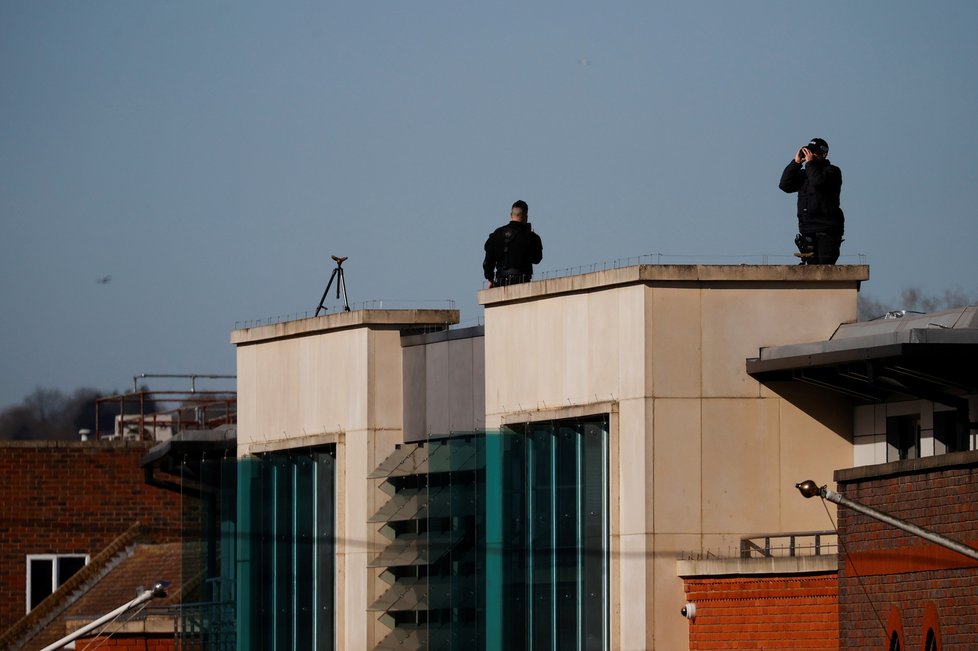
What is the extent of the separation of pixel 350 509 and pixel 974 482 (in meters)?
12.4

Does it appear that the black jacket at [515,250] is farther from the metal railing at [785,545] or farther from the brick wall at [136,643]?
the brick wall at [136,643]

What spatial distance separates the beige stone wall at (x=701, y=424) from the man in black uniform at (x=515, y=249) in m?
2.46

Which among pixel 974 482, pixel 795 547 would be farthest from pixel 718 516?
Result: pixel 974 482

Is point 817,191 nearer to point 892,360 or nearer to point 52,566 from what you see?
point 892,360

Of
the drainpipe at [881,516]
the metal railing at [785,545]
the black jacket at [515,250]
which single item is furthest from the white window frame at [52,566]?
the drainpipe at [881,516]

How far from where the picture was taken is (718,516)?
2395cm

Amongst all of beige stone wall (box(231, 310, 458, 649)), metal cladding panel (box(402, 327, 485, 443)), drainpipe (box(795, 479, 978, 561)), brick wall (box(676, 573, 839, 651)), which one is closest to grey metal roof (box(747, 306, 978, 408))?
brick wall (box(676, 573, 839, 651))

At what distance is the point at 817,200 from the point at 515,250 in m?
4.29

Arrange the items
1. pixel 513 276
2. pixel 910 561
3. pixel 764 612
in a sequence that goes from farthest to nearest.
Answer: pixel 513 276, pixel 764 612, pixel 910 561

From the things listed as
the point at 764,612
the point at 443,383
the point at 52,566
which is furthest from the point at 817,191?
the point at 52,566

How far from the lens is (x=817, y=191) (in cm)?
2438

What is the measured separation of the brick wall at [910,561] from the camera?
1914cm

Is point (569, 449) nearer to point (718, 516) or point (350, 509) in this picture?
point (718, 516)

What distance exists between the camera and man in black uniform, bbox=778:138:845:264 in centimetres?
2441
